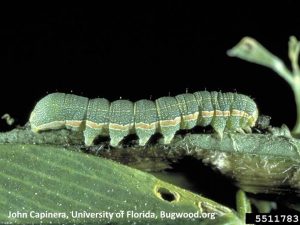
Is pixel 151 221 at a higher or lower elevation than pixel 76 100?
lower

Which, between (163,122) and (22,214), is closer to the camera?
(22,214)

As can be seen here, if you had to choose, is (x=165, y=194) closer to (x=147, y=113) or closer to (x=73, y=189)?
(x=73, y=189)

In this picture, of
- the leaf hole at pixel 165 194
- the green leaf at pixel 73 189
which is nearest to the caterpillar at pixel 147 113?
the leaf hole at pixel 165 194

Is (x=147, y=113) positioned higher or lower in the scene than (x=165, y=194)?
higher

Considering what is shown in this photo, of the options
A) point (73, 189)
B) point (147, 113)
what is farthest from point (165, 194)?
point (147, 113)

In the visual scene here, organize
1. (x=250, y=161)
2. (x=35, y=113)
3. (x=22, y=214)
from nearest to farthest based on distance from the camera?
(x=22, y=214) → (x=250, y=161) → (x=35, y=113)

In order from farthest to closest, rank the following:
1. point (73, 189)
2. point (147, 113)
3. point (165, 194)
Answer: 1. point (147, 113)
2. point (165, 194)
3. point (73, 189)

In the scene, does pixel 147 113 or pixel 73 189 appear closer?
pixel 73 189

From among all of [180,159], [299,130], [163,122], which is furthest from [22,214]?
[299,130]

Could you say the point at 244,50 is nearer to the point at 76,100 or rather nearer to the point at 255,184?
the point at 255,184
